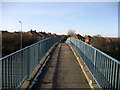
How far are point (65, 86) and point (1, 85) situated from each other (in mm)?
2127

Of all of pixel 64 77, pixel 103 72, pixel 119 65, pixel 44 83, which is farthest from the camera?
pixel 64 77

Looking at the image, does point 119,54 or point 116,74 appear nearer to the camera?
point 116,74

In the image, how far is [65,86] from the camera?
16.0 feet

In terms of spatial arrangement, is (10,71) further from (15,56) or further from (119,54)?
(119,54)

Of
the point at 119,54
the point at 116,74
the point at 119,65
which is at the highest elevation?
the point at 119,65

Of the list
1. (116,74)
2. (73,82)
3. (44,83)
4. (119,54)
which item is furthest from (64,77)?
(119,54)

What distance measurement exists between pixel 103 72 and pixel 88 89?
978mm

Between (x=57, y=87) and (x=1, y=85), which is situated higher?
(x=1, y=85)

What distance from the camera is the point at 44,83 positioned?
5070 mm

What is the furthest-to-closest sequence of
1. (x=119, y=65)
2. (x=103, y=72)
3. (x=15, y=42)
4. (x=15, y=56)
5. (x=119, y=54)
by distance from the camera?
(x=119, y=54)
(x=15, y=42)
(x=103, y=72)
(x=15, y=56)
(x=119, y=65)

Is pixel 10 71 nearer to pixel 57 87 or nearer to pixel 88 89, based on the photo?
pixel 57 87

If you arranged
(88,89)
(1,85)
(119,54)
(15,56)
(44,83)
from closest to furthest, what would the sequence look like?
(1,85) < (15,56) < (88,89) < (44,83) < (119,54)

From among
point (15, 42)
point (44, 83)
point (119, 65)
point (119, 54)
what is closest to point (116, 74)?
point (119, 65)

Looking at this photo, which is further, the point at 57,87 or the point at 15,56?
the point at 57,87
